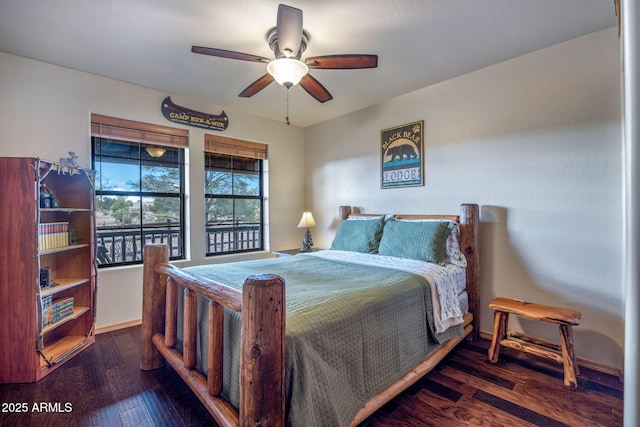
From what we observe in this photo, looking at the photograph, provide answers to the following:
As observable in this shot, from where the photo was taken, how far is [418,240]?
257 centimetres

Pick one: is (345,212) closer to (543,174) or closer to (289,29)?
(543,174)

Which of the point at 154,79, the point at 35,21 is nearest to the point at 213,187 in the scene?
the point at 154,79

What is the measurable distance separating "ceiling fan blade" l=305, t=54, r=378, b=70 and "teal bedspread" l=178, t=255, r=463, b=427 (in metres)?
1.46

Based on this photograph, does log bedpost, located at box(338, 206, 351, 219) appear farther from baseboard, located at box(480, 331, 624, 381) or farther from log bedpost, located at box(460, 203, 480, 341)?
baseboard, located at box(480, 331, 624, 381)

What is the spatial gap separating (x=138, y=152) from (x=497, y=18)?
353 centimetres

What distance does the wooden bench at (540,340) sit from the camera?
190cm

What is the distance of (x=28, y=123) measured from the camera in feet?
8.09

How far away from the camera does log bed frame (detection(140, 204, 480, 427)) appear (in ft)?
3.49

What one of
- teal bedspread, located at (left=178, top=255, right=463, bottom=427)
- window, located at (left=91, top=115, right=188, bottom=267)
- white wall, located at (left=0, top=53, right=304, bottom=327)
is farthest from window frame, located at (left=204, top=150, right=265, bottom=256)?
teal bedspread, located at (left=178, top=255, right=463, bottom=427)

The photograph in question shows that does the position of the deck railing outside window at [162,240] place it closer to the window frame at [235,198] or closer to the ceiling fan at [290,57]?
the window frame at [235,198]

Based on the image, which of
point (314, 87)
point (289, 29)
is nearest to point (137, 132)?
point (314, 87)

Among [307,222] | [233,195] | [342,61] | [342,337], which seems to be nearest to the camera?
[342,337]

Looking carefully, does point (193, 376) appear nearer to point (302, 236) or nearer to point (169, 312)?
point (169, 312)

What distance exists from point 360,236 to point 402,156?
107cm
